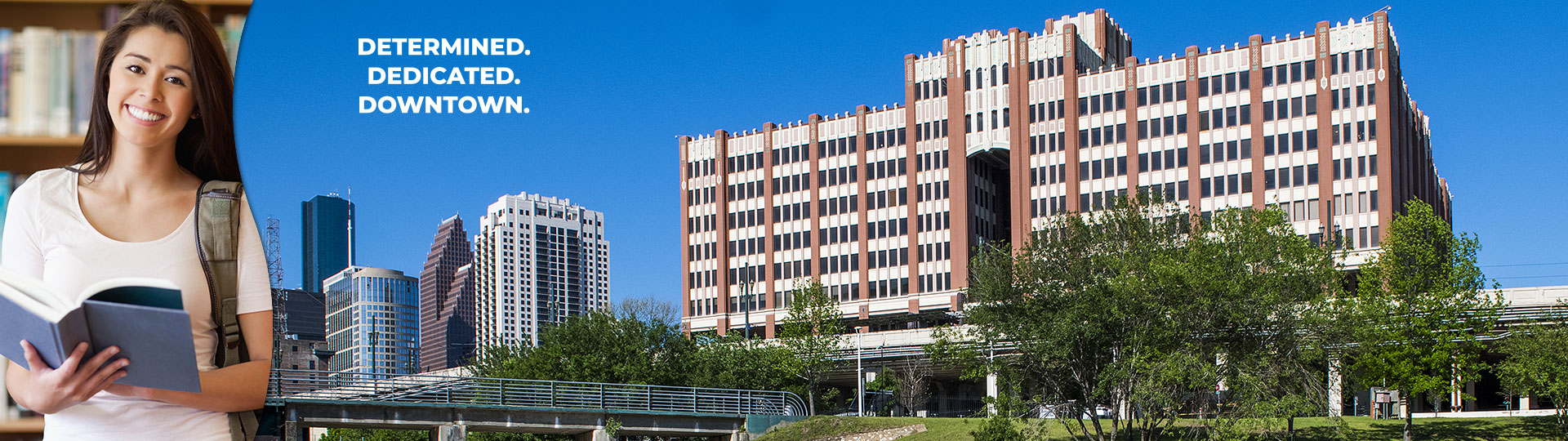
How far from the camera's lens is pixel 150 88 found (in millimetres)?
5973

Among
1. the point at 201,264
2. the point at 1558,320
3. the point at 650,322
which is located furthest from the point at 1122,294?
the point at 201,264

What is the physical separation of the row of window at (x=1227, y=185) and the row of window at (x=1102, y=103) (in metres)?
7.41

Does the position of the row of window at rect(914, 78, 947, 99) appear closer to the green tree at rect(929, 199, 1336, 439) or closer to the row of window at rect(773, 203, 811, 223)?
the row of window at rect(773, 203, 811, 223)

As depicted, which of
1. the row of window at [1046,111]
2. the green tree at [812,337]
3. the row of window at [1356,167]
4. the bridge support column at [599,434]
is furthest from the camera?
the row of window at [1046,111]

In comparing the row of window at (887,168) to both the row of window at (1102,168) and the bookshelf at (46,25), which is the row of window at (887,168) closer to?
the row of window at (1102,168)

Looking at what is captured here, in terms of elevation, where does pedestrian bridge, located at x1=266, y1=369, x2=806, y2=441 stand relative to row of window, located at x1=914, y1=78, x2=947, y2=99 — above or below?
below

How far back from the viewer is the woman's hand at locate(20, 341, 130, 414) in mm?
5504

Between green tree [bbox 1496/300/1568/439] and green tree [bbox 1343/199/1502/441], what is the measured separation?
1110 millimetres

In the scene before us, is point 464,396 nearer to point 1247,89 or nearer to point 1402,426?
point 1402,426

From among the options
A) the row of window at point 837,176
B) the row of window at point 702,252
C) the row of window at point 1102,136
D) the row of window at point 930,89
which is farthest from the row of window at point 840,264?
the row of window at point 1102,136

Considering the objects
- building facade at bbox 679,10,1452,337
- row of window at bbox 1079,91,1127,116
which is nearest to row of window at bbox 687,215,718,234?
building facade at bbox 679,10,1452,337

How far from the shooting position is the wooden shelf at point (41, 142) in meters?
5.82

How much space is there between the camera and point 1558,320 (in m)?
45.4

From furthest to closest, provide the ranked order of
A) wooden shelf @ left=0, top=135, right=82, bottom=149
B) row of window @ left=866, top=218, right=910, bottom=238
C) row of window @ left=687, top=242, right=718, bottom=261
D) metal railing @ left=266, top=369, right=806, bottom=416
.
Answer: row of window @ left=687, top=242, right=718, bottom=261 < row of window @ left=866, top=218, right=910, bottom=238 < metal railing @ left=266, top=369, right=806, bottom=416 < wooden shelf @ left=0, top=135, right=82, bottom=149
